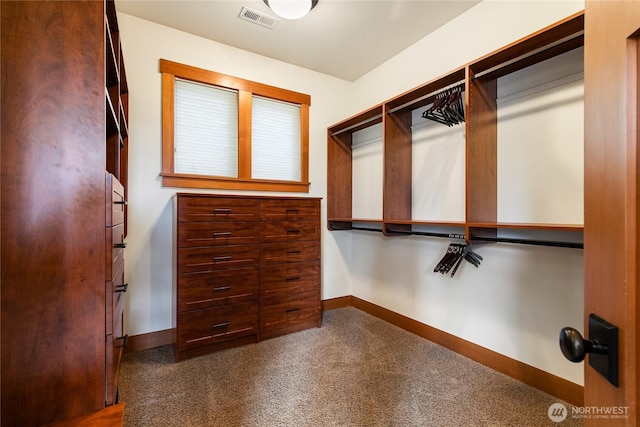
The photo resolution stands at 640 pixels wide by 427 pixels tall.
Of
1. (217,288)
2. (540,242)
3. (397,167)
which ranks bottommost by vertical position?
(217,288)

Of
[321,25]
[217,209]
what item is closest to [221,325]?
[217,209]

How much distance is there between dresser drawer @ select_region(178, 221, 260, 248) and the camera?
7.07 ft

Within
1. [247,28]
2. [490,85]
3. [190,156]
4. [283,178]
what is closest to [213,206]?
[190,156]

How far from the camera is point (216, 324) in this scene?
2260 millimetres

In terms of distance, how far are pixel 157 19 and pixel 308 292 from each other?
2.66m

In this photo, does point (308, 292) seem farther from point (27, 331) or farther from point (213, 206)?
point (27, 331)

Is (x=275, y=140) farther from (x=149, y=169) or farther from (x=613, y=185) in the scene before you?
(x=613, y=185)

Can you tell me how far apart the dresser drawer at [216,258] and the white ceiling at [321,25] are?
1867mm

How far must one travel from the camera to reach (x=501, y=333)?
2010 millimetres

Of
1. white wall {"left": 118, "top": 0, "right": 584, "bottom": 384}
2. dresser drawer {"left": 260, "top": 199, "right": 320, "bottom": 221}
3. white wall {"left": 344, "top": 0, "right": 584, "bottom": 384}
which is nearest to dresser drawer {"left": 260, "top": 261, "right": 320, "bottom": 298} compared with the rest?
dresser drawer {"left": 260, "top": 199, "right": 320, "bottom": 221}

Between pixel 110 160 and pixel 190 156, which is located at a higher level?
pixel 190 156

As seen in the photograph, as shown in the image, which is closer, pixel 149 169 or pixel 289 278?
pixel 149 169

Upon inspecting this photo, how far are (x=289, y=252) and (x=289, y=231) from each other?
188mm

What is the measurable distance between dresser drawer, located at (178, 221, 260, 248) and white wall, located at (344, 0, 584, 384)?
4.56 feet
